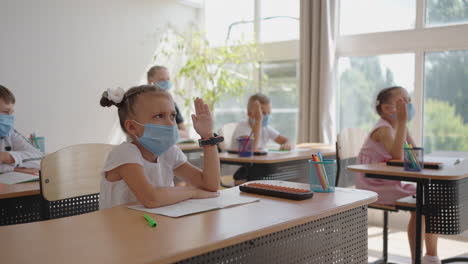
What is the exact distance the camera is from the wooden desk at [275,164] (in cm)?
325

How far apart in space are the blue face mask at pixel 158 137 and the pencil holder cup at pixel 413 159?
1.42m

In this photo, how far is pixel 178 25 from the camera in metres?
5.90

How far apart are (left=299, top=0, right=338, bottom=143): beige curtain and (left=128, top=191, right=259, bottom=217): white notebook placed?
10.3 feet

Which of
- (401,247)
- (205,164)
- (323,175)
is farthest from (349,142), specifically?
(205,164)

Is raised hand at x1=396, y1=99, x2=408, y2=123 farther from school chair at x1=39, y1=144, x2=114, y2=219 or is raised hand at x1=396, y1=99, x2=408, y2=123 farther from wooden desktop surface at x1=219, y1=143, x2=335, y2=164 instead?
school chair at x1=39, y1=144, x2=114, y2=219

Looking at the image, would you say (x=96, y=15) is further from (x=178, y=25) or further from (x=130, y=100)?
(x=130, y=100)

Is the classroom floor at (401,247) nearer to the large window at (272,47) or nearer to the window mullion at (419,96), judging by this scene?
the window mullion at (419,96)

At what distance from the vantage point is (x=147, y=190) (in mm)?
1560

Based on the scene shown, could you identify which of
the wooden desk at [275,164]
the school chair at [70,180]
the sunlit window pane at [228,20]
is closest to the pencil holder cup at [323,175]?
the school chair at [70,180]

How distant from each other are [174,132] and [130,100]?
0.22m

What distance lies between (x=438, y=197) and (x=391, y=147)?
61cm

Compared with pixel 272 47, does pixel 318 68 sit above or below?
below

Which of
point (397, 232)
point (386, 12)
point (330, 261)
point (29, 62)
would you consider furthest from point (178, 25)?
point (330, 261)

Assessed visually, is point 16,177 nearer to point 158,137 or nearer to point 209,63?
point 158,137
